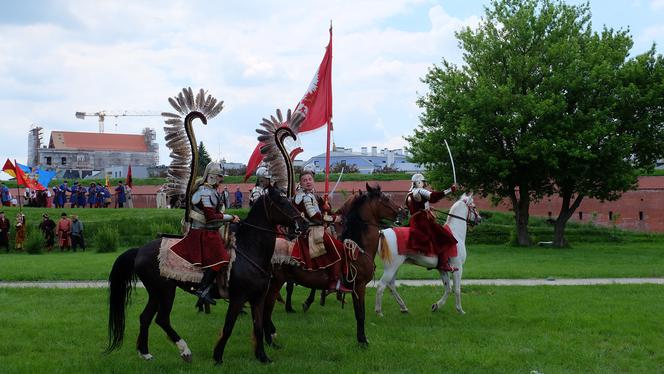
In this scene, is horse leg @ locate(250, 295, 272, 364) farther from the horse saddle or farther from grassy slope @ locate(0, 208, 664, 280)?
grassy slope @ locate(0, 208, 664, 280)

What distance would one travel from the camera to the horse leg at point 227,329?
8.88 metres

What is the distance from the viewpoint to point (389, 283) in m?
13.3

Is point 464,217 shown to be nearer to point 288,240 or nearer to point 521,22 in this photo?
point 288,240

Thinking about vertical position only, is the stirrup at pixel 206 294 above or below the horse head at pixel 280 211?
below

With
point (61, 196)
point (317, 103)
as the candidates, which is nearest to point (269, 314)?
point (317, 103)

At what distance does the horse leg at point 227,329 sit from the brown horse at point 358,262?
124cm

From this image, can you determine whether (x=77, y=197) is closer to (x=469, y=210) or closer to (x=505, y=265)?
(x=505, y=265)

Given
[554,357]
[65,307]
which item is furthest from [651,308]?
[65,307]

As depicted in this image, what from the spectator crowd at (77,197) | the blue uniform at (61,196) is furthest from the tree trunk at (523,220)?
the blue uniform at (61,196)

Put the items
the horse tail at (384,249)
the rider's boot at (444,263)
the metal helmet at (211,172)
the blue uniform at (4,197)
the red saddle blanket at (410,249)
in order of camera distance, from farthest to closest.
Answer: the blue uniform at (4,197)
the rider's boot at (444,263)
the red saddle blanket at (410,249)
the horse tail at (384,249)
the metal helmet at (211,172)

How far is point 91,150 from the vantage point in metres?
132

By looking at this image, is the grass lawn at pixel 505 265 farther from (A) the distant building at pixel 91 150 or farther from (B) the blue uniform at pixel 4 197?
(A) the distant building at pixel 91 150

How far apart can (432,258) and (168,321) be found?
5.97 meters

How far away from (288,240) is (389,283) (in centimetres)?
320
